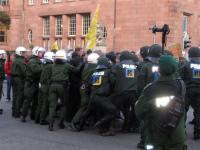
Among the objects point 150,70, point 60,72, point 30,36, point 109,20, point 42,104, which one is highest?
point 109,20

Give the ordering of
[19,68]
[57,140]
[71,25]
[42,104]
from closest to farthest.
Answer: [57,140] < [42,104] < [19,68] < [71,25]

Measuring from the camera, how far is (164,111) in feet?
17.5

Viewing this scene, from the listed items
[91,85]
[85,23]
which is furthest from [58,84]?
[85,23]

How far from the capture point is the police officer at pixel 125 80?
1099 centimetres

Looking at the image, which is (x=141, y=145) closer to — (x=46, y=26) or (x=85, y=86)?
(x=85, y=86)

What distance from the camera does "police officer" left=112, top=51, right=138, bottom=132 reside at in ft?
36.1

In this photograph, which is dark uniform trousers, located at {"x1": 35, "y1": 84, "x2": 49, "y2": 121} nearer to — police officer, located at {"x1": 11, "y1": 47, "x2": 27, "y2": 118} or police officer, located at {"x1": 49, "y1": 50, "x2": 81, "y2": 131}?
police officer, located at {"x1": 49, "y1": 50, "x2": 81, "y2": 131}

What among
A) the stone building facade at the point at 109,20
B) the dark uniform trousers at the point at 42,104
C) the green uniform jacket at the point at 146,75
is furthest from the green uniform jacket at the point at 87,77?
the stone building facade at the point at 109,20

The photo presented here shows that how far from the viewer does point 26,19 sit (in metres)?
49.2

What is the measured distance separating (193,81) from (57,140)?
3213 mm

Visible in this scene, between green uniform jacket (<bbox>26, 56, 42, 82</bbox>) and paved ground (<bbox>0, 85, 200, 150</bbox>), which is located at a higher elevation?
green uniform jacket (<bbox>26, 56, 42, 82</bbox>)

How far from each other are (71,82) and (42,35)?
117ft

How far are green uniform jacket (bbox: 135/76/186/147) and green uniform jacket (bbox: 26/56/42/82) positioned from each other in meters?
7.49

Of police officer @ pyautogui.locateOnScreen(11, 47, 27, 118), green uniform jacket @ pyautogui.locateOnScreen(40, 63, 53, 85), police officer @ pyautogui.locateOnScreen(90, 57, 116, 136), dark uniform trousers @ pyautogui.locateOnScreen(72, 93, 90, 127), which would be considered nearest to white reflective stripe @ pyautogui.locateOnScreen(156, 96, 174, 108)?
police officer @ pyautogui.locateOnScreen(90, 57, 116, 136)
